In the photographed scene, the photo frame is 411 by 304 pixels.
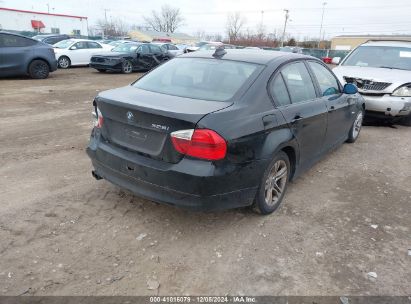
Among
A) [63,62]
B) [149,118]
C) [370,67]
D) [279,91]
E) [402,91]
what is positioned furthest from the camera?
[63,62]

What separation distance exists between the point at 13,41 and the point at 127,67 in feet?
18.8

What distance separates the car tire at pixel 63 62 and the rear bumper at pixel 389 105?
15.2m

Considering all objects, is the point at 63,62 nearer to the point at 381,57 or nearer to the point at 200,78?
the point at 381,57

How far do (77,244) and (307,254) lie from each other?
2.00m

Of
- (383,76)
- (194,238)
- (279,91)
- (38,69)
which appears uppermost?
(279,91)

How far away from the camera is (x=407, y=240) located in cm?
355

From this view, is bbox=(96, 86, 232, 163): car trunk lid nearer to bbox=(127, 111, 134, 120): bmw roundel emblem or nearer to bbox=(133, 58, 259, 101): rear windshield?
bbox=(127, 111, 134, 120): bmw roundel emblem

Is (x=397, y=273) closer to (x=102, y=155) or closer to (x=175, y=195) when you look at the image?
(x=175, y=195)

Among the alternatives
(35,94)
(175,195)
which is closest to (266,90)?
(175,195)

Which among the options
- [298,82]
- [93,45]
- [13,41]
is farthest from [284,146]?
[93,45]

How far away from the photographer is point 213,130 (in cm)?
298

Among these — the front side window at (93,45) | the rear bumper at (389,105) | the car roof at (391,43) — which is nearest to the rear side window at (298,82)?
the rear bumper at (389,105)

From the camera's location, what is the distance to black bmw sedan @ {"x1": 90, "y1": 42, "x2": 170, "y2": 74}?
1702 cm

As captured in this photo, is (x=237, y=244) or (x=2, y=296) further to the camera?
(x=237, y=244)
